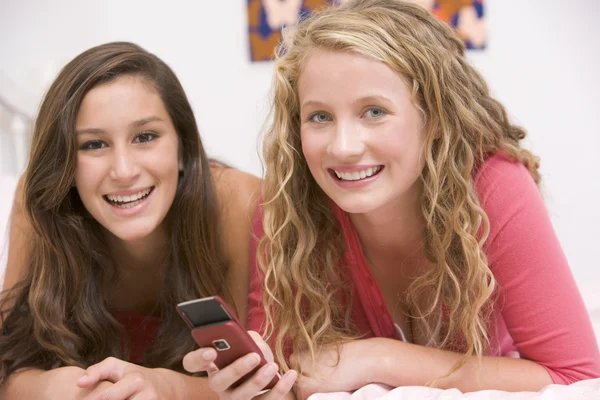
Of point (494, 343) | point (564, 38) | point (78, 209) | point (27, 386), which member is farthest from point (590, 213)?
point (27, 386)

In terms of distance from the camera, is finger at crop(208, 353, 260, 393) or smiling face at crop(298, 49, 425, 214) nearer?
finger at crop(208, 353, 260, 393)

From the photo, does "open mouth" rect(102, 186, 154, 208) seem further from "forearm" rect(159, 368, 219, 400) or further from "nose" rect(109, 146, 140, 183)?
"forearm" rect(159, 368, 219, 400)

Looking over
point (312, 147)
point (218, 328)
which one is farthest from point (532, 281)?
point (218, 328)

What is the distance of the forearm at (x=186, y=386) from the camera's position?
1170mm

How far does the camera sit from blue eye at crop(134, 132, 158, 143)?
1.31 m

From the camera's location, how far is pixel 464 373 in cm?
110

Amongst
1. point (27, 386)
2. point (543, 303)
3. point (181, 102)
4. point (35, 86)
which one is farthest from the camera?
point (35, 86)

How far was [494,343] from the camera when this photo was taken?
4.16 ft

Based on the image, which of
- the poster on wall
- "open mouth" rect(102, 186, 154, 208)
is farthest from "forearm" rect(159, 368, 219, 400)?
the poster on wall

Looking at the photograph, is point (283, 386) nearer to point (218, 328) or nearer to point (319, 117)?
point (218, 328)

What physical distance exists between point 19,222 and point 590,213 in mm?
2037

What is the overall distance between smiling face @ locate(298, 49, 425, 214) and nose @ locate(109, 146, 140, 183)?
1.10 feet

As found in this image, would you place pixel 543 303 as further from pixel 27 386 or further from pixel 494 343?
pixel 27 386

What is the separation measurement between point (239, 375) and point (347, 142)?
1.27 feet
